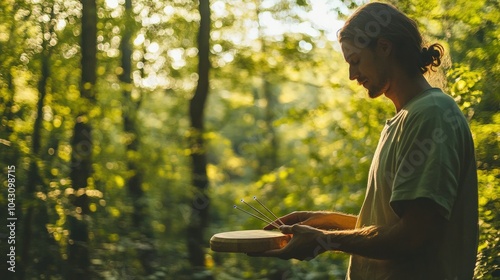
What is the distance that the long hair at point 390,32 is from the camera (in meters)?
1.91

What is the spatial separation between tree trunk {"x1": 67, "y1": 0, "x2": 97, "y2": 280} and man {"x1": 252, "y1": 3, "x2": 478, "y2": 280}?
5.26 metres

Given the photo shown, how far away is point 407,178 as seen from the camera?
5.39 feet

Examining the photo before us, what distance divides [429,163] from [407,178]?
0.22ft

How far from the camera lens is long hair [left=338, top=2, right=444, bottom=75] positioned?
6.27 ft

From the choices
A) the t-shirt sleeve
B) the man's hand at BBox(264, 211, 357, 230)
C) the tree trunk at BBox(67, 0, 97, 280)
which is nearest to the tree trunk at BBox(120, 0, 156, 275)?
the tree trunk at BBox(67, 0, 97, 280)

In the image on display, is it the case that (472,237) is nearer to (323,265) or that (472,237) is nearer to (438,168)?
(438,168)

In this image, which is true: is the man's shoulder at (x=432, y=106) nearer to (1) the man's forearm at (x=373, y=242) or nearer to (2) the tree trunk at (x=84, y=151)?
(1) the man's forearm at (x=373, y=242)

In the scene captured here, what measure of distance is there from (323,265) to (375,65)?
28.3ft

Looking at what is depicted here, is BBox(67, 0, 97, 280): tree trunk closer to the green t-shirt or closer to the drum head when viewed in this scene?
the drum head

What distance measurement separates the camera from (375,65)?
6.37 ft

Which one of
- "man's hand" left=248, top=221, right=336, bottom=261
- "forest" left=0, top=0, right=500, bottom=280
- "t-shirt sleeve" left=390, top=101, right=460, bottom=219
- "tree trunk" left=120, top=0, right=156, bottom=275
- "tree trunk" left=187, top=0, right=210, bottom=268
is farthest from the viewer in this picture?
"tree trunk" left=187, top=0, right=210, bottom=268

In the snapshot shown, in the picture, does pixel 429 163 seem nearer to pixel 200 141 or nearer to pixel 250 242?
pixel 250 242

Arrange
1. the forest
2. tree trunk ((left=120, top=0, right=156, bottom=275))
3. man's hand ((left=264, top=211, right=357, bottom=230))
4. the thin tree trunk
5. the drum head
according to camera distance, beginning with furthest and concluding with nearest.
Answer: tree trunk ((left=120, top=0, right=156, bottom=275)), the thin tree trunk, the forest, man's hand ((left=264, top=211, right=357, bottom=230)), the drum head

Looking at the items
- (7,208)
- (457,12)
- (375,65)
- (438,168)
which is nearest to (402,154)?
(438,168)
